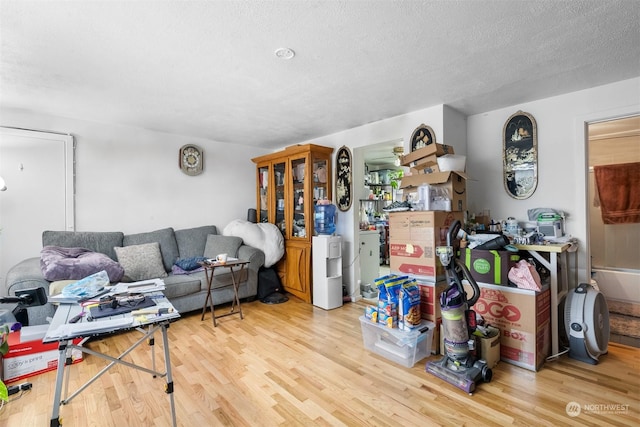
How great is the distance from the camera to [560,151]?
2.83 meters

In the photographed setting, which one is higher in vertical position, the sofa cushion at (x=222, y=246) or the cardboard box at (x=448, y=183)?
the cardboard box at (x=448, y=183)

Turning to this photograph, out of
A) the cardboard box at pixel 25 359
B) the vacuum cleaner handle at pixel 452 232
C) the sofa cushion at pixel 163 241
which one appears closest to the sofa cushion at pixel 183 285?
the sofa cushion at pixel 163 241

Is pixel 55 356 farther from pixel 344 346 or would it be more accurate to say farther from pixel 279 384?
pixel 344 346

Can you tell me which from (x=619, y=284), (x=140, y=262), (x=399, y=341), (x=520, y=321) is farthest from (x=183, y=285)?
(x=619, y=284)

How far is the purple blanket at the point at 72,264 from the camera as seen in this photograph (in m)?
2.67

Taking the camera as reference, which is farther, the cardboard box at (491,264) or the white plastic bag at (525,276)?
the cardboard box at (491,264)

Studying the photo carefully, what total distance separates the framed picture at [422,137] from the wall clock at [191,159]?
10.1 ft

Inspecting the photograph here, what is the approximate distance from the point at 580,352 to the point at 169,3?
12.0 ft

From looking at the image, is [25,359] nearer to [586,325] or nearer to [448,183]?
Result: [448,183]

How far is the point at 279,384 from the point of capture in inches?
82.0

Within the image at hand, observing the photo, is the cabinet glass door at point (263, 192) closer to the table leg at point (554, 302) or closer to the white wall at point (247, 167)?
the white wall at point (247, 167)

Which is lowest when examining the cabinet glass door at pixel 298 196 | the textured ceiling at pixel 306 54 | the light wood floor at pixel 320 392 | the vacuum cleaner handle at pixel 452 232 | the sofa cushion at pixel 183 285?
the light wood floor at pixel 320 392

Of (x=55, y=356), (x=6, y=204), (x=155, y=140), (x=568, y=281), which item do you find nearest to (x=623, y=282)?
(x=568, y=281)

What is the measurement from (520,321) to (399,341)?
3.01 feet
